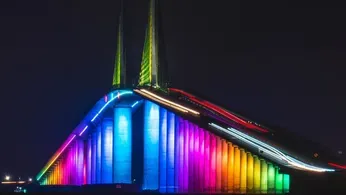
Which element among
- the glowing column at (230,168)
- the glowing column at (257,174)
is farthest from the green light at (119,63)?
the glowing column at (257,174)

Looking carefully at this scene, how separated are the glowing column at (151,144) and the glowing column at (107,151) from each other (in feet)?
17.8

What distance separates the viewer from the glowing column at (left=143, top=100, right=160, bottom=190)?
6166cm

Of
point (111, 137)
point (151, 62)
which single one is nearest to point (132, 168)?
point (111, 137)

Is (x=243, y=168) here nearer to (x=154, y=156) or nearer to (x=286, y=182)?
(x=286, y=182)

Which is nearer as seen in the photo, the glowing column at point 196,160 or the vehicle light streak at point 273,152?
the vehicle light streak at point 273,152

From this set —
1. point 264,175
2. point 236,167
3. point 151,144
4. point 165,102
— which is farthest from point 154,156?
point 264,175

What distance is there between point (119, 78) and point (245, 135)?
19481 mm

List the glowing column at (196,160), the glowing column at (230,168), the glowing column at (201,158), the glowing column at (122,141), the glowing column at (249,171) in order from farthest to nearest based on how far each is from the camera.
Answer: the glowing column at (122,141) < the glowing column at (196,160) < the glowing column at (201,158) < the glowing column at (230,168) < the glowing column at (249,171)

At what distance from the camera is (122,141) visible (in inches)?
2574

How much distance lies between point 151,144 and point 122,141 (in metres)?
3.92

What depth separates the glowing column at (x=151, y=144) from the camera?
61.7 metres

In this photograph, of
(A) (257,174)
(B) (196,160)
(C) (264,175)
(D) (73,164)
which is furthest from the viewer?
(D) (73,164)

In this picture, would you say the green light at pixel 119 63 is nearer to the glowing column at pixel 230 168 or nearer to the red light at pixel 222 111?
the red light at pixel 222 111

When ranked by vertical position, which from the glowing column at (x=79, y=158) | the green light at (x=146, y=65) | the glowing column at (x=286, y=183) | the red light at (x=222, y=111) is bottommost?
the glowing column at (x=286, y=183)
